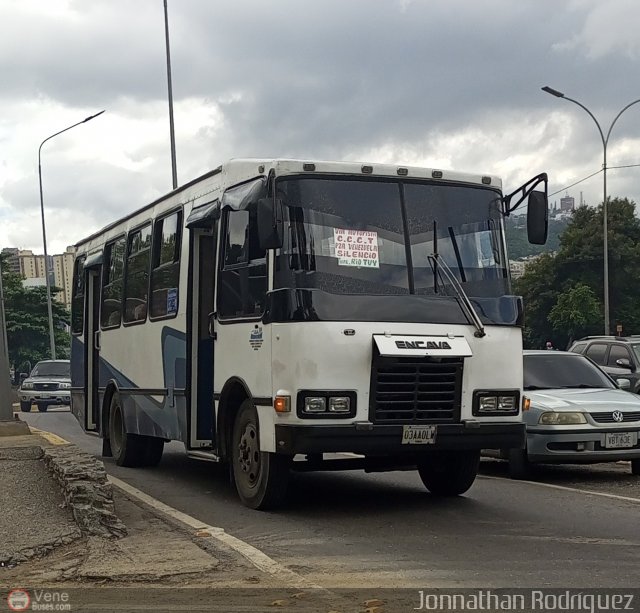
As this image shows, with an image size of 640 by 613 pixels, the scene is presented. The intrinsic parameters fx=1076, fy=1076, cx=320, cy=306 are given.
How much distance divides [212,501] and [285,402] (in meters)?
2.19

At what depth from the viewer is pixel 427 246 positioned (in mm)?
9398

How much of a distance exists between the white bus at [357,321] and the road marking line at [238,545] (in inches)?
26.9

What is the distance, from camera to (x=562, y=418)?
12.1 meters

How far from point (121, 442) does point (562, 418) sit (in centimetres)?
583

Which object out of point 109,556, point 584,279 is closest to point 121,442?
point 109,556

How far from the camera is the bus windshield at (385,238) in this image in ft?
29.5

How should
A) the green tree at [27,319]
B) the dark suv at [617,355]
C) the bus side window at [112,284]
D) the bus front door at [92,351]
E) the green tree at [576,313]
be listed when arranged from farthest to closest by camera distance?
the green tree at [27,319] < the green tree at [576,313] < the dark suv at [617,355] < the bus front door at [92,351] < the bus side window at [112,284]

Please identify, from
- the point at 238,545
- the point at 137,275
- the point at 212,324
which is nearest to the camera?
the point at 238,545

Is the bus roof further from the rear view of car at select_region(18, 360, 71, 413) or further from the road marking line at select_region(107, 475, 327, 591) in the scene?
the rear view of car at select_region(18, 360, 71, 413)

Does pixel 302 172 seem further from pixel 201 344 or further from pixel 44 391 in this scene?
pixel 44 391

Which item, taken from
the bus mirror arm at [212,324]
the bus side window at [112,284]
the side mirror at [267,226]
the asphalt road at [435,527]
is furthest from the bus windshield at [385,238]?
the bus side window at [112,284]

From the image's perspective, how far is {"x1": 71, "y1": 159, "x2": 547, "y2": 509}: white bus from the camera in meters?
8.77

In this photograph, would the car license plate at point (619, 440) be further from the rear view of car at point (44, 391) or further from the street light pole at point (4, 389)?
the rear view of car at point (44, 391)

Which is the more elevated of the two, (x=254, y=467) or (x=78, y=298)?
(x=78, y=298)
